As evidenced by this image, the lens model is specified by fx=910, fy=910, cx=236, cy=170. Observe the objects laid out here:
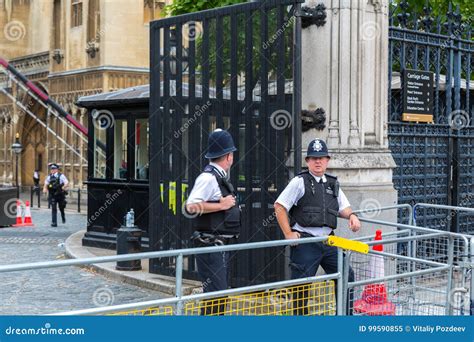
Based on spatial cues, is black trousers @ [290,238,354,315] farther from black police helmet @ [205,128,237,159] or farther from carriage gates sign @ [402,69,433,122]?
carriage gates sign @ [402,69,433,122]

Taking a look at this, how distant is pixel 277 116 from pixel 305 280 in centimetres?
368

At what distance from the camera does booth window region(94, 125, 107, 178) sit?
18320 millimetres

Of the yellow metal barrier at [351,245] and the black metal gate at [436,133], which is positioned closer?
the yellow metal barrier at [351,245]

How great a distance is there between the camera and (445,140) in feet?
44.6

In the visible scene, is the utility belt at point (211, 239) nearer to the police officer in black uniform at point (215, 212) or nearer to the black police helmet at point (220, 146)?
the police officer in black uniform at point (215, 212)

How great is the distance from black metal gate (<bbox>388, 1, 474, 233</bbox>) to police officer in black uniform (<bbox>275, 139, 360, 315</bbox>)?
3.81 m

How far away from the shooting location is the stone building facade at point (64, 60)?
3722 cm

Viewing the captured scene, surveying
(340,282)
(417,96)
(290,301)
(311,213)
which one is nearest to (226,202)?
(311,213)

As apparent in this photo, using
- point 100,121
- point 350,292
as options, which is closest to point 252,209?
point 350,292

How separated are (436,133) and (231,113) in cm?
351

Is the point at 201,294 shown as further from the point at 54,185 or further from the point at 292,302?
the point at 54,185

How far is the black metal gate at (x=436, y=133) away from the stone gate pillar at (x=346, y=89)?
1.04 meters

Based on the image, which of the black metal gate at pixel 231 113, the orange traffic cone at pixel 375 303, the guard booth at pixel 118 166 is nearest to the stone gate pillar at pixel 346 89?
the black metal gate at pixel 231 113
